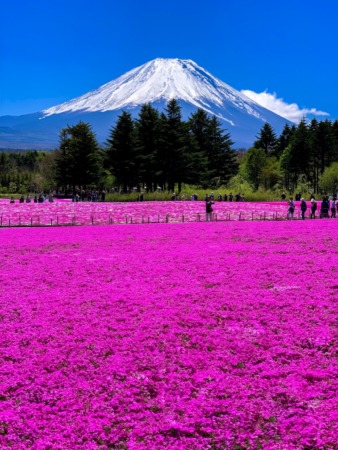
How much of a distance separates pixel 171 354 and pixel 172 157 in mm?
57431

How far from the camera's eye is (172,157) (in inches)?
2514

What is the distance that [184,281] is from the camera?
1276 centimetres

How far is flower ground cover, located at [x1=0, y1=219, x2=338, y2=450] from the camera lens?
5.55 m

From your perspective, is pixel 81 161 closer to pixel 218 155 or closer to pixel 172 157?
pixel 172 157

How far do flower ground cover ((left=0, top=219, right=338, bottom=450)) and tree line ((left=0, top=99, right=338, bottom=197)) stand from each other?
1968 inches

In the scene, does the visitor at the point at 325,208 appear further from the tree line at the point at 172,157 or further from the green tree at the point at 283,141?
the green tree at the point at 283,141

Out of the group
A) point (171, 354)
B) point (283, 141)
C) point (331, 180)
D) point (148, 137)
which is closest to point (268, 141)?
point (283, 141)

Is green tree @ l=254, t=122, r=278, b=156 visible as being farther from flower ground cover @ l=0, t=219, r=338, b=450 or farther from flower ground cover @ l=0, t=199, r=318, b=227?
flower ground cover @ l=0, t=219, r=338, b=450

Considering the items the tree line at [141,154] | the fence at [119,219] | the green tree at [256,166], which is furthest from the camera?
the green tree at [256,166]

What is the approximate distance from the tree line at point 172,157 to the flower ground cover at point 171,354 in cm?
4998

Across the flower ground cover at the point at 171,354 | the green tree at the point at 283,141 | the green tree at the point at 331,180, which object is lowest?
the flower ground cover at the point at 171,354

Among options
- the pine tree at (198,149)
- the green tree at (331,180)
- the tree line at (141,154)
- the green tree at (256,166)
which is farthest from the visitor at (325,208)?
the green tree at (256,166)

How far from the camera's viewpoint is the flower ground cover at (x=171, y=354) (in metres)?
5.55

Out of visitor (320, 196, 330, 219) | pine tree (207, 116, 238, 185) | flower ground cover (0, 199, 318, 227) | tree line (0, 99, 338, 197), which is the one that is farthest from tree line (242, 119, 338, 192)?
visitor (320, 196, 330, 219)
